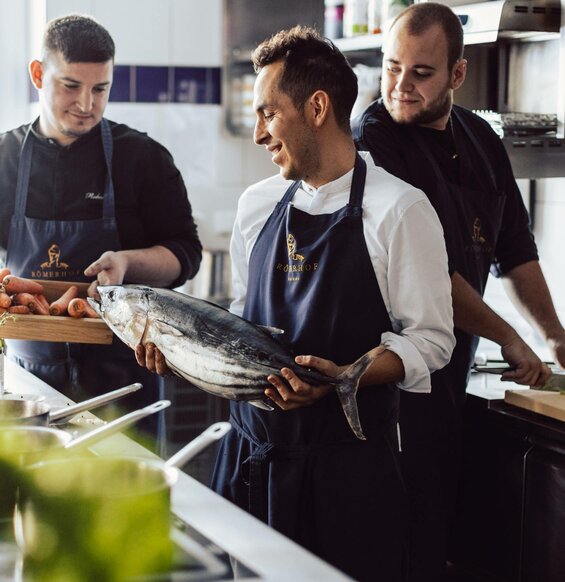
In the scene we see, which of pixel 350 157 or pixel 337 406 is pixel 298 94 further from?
pixel 337 406

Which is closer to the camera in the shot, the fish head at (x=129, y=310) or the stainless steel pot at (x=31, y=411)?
the stainless steel pot at (x=31, y=411)

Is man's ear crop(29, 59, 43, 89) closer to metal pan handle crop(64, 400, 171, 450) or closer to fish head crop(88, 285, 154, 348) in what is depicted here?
fish head crop(88, 285, 154, 348)

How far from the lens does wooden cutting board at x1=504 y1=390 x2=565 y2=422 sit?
2618 mm

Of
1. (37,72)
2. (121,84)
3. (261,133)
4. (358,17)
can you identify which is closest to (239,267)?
(261,133)

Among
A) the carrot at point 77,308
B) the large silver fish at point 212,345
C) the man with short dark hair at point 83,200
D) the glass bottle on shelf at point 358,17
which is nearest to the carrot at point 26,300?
the carrot at point 77,308

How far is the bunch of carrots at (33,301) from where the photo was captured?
2.38m

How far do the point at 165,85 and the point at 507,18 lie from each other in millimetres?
2205

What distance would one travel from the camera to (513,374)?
2.72 metres

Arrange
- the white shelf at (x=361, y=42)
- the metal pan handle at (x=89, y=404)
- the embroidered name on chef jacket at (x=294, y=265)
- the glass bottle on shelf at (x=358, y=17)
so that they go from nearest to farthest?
the metal pan handle at (x=89, y=404)
the embroidered name on chef jacket at (x=294, y=265)
the white shelf at (x=361, y=42)
the glass bottle on shelf at (x=358, y=17)

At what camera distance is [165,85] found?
15.7 feet

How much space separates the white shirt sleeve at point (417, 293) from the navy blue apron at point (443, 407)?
0.70 m

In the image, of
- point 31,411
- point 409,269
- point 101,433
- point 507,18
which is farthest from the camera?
point 507,18

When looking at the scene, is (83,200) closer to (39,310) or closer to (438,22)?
(39,310)

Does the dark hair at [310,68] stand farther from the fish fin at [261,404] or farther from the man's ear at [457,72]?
the man's ear at [457,72]
